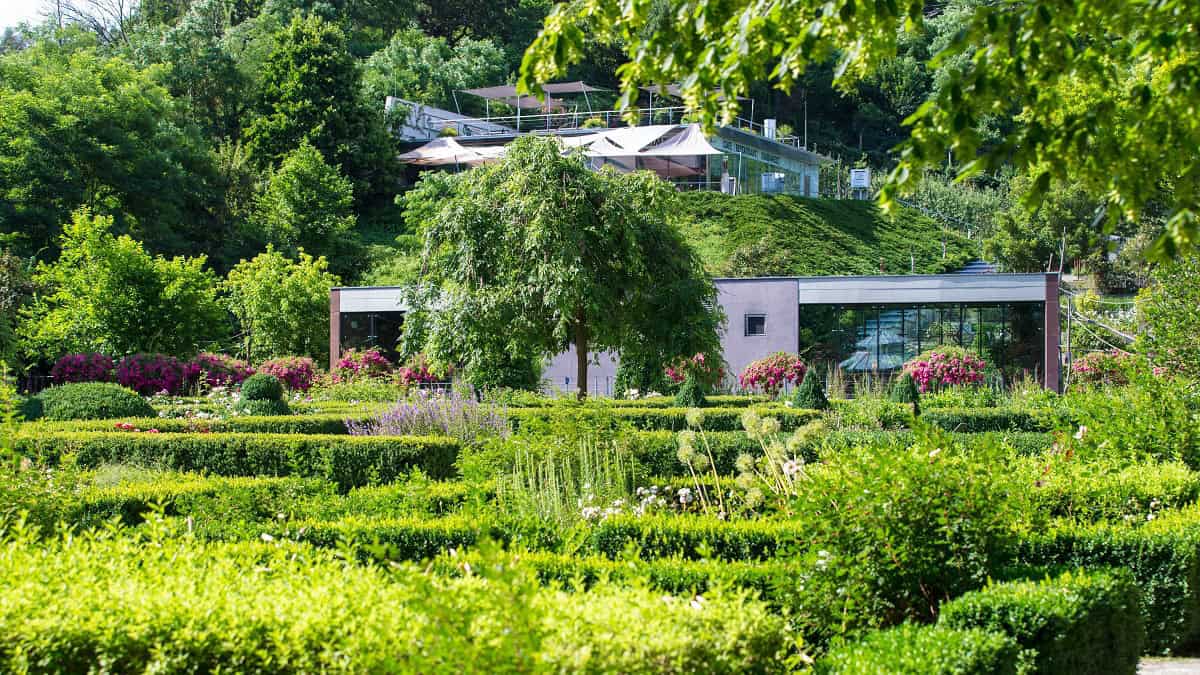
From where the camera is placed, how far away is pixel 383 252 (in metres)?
42.2

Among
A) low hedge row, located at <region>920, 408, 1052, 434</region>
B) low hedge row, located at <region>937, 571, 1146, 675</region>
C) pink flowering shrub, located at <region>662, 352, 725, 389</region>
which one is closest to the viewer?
low hedge row, located at <region>937, 571, 1146, 675</region>

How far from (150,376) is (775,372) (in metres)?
12.5

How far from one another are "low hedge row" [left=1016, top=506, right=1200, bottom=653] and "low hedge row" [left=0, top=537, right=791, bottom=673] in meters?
2.62

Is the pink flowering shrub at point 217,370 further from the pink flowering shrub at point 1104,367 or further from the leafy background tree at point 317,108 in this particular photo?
the leafy background tree at point 317,108

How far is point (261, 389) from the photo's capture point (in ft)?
50.0

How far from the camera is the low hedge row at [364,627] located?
3.14 metres

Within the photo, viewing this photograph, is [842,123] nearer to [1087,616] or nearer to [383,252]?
[383,252]

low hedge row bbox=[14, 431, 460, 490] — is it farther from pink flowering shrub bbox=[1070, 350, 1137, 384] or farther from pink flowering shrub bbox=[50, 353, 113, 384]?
pink flowering shrub bbox=[50, 353, 113, 384]

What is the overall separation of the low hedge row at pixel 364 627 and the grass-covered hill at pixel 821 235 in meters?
36.6

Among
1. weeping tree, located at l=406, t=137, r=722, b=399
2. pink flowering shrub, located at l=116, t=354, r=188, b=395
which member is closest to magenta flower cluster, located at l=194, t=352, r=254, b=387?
pink flowering shrub, located at l=116, t=354, r=188, b=395

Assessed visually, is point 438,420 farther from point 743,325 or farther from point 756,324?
point 756,324

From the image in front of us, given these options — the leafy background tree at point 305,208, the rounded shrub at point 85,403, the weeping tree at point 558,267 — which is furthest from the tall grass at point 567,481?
the leafy background tree at point 305,208

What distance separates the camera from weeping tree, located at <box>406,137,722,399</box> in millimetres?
17406

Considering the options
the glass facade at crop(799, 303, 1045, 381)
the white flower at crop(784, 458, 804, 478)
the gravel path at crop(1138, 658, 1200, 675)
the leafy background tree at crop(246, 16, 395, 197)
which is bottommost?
the gravel path at crop(1138, 658, 1200, 675)
